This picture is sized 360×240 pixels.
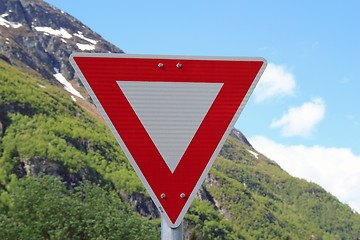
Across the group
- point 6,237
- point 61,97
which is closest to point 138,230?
point 6,237

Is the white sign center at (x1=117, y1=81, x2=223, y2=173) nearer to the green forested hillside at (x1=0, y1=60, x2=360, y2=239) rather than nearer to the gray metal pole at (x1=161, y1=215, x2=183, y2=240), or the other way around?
the gray metal pole at (x1=161, y1=215, x2=183, y2=240)

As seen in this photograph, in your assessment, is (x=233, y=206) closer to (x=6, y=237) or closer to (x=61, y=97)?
(x=61, y=97)

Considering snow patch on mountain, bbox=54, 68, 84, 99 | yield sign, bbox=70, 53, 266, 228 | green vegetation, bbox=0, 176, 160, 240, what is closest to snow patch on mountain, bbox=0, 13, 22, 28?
snow patch on mountain, bbox=54, 68, 84, 99

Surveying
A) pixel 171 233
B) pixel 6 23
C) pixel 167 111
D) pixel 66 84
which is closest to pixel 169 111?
pixel 167 111

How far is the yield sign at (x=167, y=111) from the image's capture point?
2.35 metres

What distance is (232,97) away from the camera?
2482mm

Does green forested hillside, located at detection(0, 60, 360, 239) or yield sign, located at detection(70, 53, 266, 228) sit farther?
green forested hillside, located at detection(0, 60, 360, 239)

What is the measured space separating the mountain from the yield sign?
26.9m

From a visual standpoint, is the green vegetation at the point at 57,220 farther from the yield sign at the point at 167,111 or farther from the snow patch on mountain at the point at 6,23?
the snow patch on mountain at the point at 6,23

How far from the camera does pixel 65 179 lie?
8431 centimetres

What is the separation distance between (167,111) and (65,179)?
3407 inches

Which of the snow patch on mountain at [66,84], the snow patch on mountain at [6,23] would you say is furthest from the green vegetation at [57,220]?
the snow patch on mountain at [6,23]

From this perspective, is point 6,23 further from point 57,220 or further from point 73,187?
point 57,220

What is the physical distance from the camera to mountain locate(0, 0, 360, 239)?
3020cm
